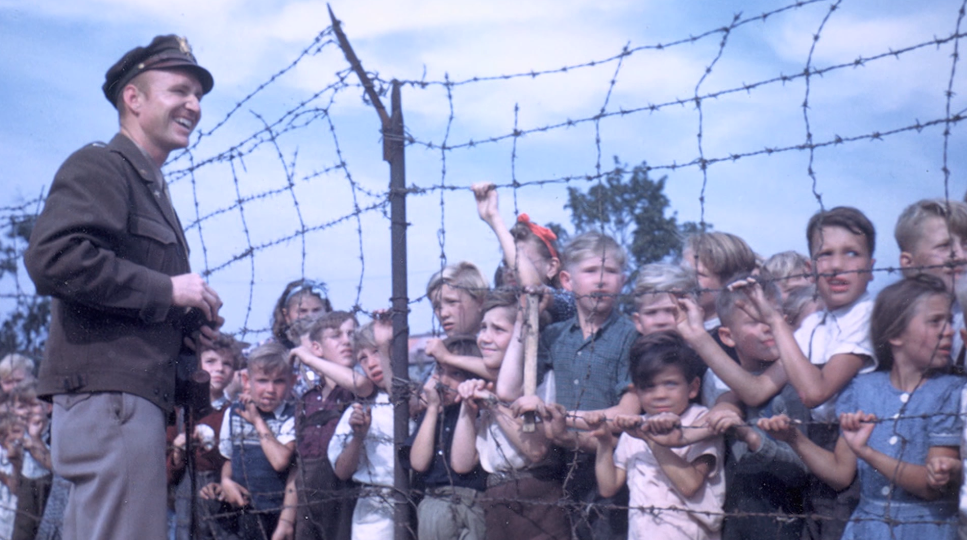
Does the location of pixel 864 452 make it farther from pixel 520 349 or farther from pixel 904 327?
pixel 520 349

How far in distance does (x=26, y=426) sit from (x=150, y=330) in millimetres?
3445

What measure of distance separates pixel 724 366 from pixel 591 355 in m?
0.63

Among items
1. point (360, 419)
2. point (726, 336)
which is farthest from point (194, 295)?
point (726, 336)

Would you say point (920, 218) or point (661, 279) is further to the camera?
point (661, 279)

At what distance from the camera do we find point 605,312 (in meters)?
3.78

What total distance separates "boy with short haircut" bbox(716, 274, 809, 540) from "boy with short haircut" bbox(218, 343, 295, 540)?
2056 mm

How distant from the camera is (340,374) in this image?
4.20 m

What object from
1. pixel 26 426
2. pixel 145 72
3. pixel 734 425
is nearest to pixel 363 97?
pixel 145 72

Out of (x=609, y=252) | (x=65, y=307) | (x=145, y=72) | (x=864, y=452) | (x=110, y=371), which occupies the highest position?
(x=145, y=72)

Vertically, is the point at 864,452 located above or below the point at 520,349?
below

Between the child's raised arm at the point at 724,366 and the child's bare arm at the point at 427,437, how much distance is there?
1.03 metres

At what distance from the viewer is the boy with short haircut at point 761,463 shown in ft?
10.2

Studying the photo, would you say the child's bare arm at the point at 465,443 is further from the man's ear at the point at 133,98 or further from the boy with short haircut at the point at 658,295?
the man's ear at the point at 133,98

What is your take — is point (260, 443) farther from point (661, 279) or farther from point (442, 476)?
point (661, 279)
